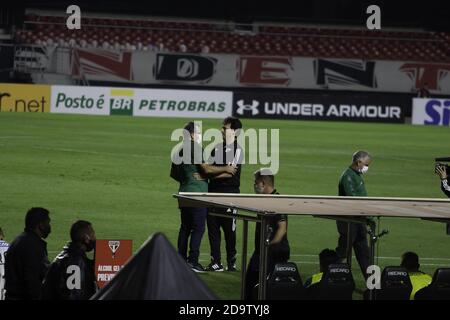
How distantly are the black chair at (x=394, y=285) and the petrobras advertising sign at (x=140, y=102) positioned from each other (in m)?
31.5

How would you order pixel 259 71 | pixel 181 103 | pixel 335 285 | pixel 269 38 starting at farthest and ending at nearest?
pixel 269 38, pixel 259 71, pixel 181 103, pixel 335 285

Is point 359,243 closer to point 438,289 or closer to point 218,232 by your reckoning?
point 218,232

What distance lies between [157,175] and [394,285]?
16126 millimetres

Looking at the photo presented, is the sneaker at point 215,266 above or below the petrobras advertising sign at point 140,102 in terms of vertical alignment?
below

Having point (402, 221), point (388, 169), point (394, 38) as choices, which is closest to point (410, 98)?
point (394, 38)

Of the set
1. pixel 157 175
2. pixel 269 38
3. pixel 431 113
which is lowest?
pixel 157 175

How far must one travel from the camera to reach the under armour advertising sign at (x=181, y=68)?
49.6 m

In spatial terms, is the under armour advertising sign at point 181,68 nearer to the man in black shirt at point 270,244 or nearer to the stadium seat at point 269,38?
the stadium seat at point 269,38

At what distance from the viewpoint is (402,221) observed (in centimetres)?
2119

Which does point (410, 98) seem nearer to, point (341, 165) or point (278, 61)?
point (278, 61)

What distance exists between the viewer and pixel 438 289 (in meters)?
9.82

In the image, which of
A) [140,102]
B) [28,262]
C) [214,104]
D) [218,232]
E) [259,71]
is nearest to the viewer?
[28,262]

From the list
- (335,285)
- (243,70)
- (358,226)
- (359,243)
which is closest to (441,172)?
(358,226)

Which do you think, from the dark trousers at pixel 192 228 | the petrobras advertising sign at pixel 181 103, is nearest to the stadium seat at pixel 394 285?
the dark trousers at pixel 192 228
